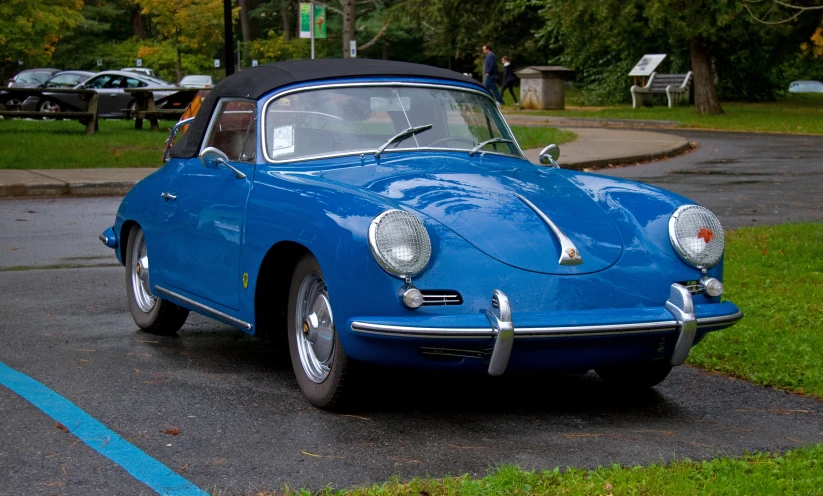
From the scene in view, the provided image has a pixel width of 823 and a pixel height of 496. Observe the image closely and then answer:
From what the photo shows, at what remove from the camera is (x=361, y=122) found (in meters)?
6.01

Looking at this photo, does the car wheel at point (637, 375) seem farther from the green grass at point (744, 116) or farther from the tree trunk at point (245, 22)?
the tree trunk at point (245, 22)

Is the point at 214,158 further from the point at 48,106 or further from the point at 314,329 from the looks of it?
the point at 48,106

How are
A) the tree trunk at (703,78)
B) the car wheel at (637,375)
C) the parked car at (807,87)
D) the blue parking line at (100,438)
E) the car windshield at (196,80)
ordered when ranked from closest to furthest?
the blue parking line at (100,438)
the car wheel at (637,375)
the tree trunk at (703,78)
the parked car at (807,87)
the car windshield at (196,80)

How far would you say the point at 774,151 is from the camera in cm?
2094

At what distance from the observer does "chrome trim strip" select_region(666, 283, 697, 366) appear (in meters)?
4.78

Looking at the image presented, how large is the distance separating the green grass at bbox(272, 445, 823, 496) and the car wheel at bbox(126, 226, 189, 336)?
3127 millimetres

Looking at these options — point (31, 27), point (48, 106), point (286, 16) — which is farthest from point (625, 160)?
point (286, 16)

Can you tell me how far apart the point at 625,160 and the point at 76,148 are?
9102 millimetres

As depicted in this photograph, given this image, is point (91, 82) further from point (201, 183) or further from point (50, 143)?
point (201, 183)

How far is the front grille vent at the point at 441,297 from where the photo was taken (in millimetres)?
4590

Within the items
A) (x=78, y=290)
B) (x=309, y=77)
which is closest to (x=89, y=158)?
(x=78, y=290)

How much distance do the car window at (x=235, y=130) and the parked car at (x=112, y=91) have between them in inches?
978

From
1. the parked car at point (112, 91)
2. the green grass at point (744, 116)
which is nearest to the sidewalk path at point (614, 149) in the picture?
the green grass at point (744, 116)

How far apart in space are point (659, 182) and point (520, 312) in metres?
11.3
